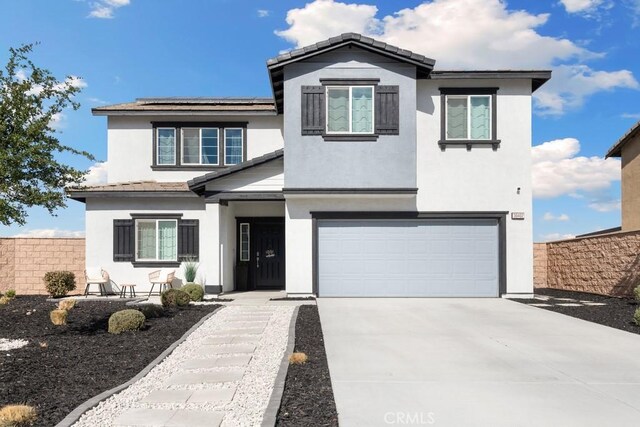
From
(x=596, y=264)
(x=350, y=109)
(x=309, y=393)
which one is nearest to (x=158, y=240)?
(x=350, y=109)

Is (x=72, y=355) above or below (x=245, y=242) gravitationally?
below

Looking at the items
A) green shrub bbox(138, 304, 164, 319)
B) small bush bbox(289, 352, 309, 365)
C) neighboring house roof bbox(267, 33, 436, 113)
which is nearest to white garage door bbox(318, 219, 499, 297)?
neighboring house roof bbox(267, 33, 436, 113)

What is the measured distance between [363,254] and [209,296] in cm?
477

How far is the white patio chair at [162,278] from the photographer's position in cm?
1639

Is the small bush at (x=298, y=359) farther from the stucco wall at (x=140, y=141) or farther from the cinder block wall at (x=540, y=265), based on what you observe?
the cinder block wall at (x=540, y=265)

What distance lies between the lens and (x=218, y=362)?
768 centimetres

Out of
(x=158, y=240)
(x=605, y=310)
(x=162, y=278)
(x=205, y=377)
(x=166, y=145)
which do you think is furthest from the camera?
(x=166, y=145)

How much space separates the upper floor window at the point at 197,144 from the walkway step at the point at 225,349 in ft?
36.9

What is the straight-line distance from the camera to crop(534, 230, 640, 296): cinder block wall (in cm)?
1588

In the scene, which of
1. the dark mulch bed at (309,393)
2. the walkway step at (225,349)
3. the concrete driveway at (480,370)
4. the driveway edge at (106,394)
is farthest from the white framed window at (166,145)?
the dark mulch bed at (309,393)

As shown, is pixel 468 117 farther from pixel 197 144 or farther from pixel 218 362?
pixel 218 362

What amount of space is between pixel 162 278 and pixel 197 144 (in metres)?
5.33

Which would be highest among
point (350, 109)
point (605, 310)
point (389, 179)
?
point (350, 109)

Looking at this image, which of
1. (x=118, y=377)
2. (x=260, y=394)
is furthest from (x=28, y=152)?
(x=260, y=394)
